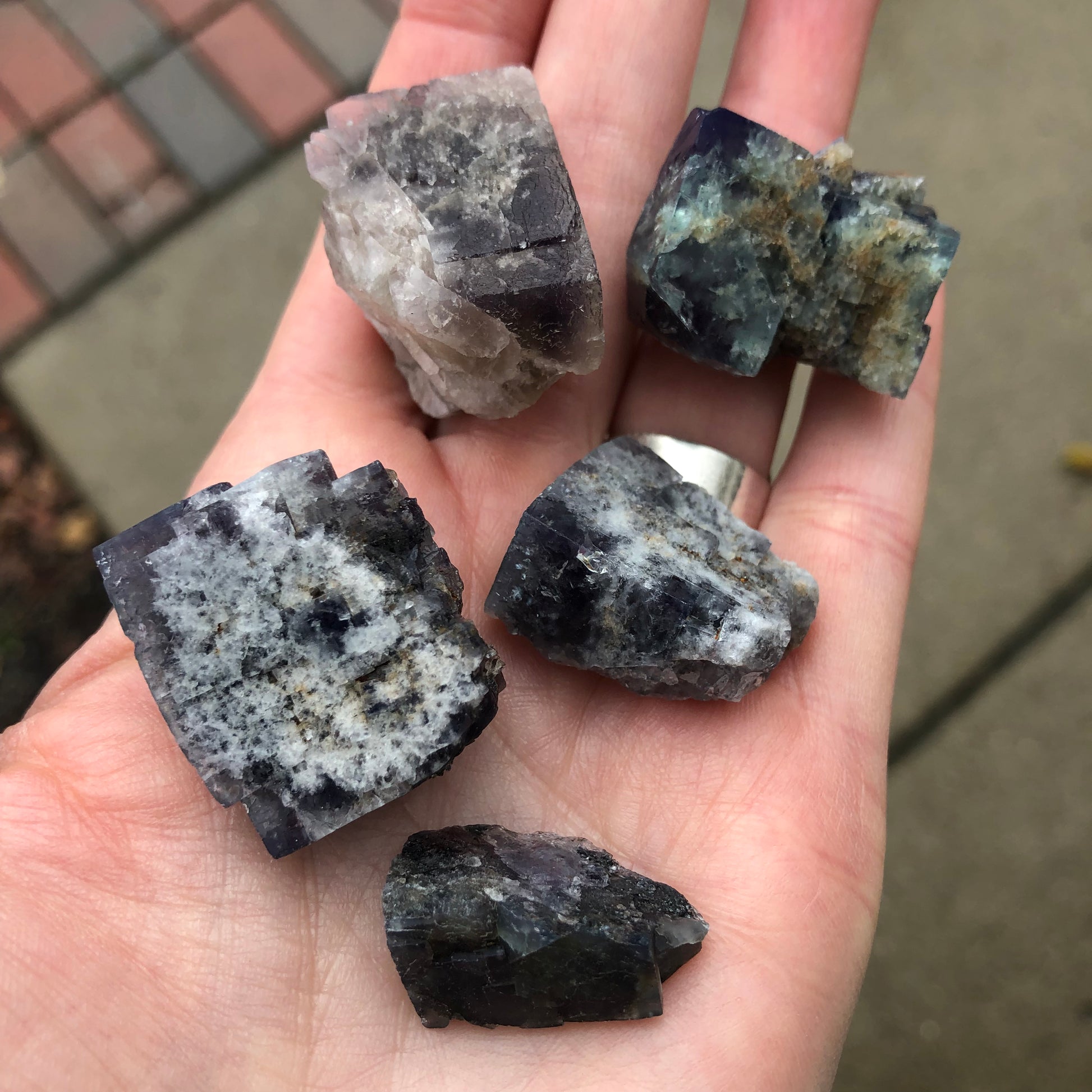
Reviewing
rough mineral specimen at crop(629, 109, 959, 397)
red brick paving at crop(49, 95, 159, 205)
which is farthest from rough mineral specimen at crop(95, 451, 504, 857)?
red brick paving at crop(49, 95, 159, 205)

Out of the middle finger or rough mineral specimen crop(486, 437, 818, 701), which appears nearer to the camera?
rough mineral specimen crop(486, 437, 818, 701)

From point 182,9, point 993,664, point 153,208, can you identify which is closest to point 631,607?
point 993,664

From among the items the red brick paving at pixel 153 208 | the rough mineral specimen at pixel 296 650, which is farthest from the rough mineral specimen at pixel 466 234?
the red brick paving at pixel 153 208

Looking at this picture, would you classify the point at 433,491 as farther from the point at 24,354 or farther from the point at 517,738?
the point at 24,354

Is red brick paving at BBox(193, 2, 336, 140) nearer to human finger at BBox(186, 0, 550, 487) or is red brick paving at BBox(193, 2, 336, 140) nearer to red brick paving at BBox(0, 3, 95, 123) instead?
red brick paving at BBox(0, 3, 95, 123)

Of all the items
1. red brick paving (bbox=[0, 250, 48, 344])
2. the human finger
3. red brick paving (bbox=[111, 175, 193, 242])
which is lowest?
red brick paving (bbox=[0, 250, 48, 344])

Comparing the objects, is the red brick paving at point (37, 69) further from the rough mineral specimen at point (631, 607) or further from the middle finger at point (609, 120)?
the rough mineral specimen at point (631, 607)
